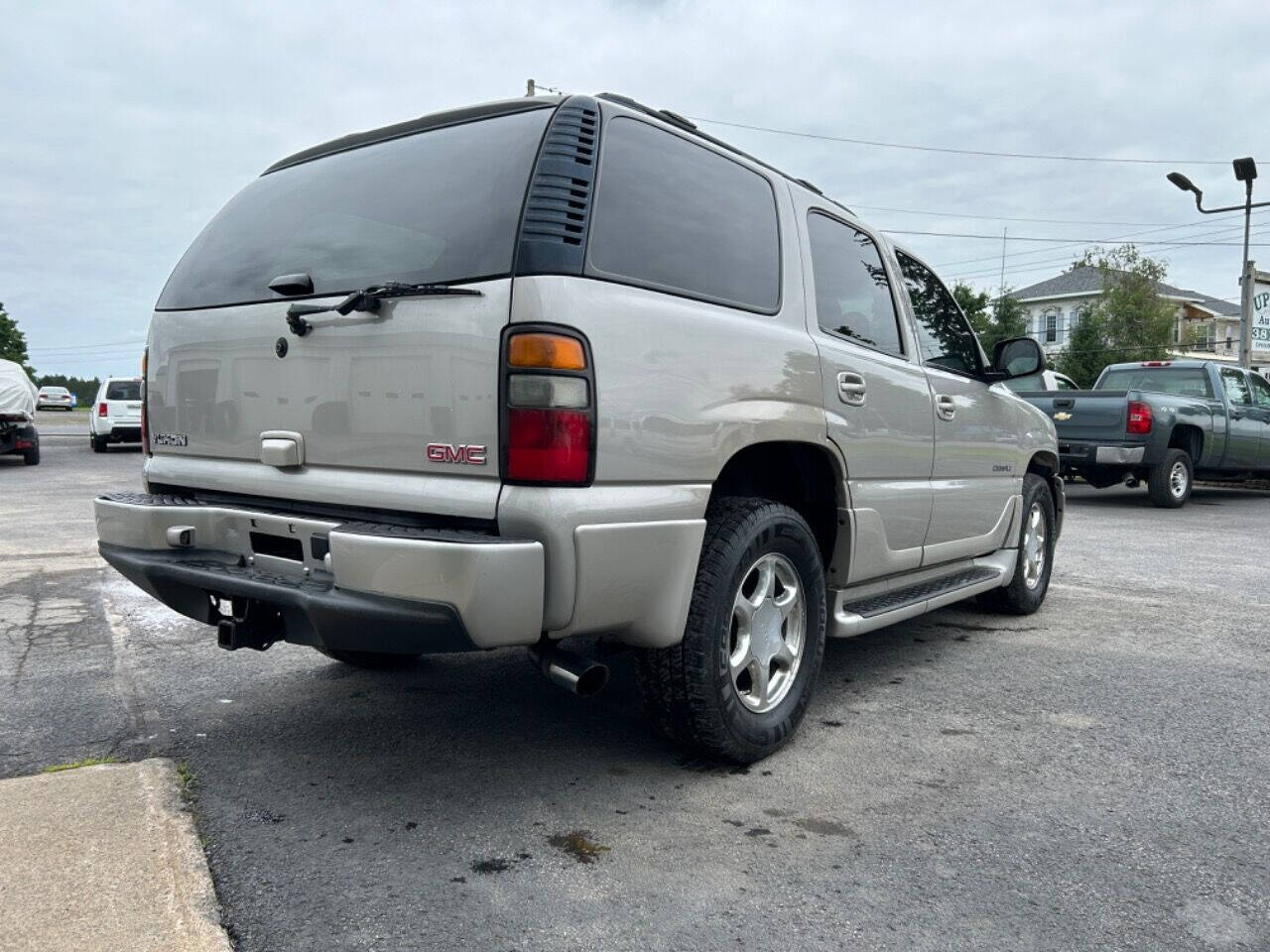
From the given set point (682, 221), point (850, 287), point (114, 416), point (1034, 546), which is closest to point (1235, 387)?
point (1034, 546)

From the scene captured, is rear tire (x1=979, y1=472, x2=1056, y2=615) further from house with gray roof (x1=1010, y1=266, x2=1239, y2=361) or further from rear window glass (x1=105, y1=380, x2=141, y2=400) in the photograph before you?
house with gray roof (x1=1010, y1=266, x2=1239, y2=361)

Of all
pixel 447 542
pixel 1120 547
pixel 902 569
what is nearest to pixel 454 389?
pixel 447 542

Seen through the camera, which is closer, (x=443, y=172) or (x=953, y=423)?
(x=443, y=172)

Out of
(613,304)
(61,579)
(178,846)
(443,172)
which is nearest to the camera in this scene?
(178,846)

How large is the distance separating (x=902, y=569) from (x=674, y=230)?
188 centimetres

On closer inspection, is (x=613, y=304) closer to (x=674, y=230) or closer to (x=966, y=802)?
(x=674, y=230)

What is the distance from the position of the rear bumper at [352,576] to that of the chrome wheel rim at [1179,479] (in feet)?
38.3

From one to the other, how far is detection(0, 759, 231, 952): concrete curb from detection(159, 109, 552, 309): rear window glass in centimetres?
151

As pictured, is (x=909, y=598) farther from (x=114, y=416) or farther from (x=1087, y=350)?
(x=1087, y=350)

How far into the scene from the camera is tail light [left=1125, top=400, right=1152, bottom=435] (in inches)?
459

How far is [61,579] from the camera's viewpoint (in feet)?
21.0

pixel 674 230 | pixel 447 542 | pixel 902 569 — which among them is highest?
pixel 674 230

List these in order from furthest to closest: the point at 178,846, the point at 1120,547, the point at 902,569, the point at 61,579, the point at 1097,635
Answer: the point at 1120,547
the point at 61,579
the point at 1097,635
the point at 902,569
the point at 178,846

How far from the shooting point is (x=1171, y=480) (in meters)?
12.1
